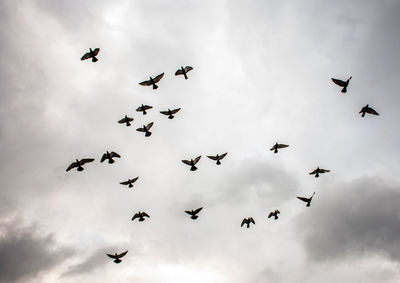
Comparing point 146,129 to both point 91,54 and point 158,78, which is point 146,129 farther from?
point 91,54

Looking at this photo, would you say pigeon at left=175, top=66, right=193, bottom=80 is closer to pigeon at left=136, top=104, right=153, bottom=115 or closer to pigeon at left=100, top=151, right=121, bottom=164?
pigeon at left=136, top=104, right=153, bottom=115

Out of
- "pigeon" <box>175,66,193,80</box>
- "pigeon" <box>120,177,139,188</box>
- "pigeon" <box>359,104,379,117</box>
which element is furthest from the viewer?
"pigeon" <box>120,177,139,188</box>

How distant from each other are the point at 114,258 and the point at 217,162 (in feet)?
66.0

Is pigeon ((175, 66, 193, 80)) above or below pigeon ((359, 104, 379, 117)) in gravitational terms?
above

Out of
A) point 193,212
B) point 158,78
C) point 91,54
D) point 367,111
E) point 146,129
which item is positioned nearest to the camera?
point 367,111

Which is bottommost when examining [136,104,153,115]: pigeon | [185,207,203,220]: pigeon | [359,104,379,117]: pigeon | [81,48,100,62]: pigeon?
[185,207,203,220]: pigeon

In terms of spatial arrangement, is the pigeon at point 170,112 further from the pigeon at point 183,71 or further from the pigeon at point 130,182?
the pigeon at point 130,182

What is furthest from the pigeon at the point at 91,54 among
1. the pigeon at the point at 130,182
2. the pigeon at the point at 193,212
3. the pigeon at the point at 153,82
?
the pigeon at the point at 193,212

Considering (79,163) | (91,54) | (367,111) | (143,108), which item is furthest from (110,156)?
(367,111)

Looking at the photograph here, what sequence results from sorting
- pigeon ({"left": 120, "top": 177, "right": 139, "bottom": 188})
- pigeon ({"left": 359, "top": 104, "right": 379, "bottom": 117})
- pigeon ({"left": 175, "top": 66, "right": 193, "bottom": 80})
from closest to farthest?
pigeon ({"left": 359, "top": 104, "right": 379, "bottom": 117}), pigeon ({"left": 175, "top": 66, "right": 193, "bottom": 80}), pigeon ({"left": 120, "top": 177, "right": 139, "bottom": 188})

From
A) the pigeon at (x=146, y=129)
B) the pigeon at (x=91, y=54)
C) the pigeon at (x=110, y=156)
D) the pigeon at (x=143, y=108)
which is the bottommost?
the pigeon at (x=110, y=156)

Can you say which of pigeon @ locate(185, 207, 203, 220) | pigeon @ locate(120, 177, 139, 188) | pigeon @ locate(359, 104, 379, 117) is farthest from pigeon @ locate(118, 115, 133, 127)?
pigeon @ locate(359, 104, 379, 117)

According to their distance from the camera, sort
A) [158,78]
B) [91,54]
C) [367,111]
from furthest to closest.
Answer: [158,78] → [91,54] → [367,111]

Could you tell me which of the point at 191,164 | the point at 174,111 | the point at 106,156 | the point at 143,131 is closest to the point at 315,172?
the point at 191,164
